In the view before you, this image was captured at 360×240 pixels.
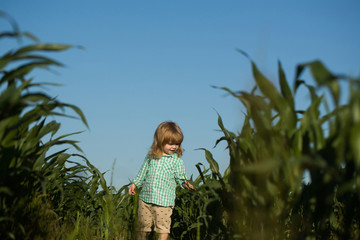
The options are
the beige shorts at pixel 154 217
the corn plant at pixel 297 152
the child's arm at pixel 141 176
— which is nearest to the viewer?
the corn plant at pixel 297 152

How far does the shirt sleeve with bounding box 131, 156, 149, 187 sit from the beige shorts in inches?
11.0

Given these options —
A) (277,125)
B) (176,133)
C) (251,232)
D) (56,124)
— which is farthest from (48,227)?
(176,133)

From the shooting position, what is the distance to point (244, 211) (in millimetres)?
2117

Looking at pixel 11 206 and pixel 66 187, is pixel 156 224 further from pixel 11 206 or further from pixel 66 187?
pixel 11 206

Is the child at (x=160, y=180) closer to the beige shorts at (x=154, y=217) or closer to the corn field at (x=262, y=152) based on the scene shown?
the beige shorts at (x=154, y=217)

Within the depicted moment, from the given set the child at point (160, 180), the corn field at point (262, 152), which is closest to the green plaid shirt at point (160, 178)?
the child at point (160, 180)

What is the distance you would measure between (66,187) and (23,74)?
8.43 feet

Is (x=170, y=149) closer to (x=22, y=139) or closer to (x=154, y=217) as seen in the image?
(x=154, y=217)

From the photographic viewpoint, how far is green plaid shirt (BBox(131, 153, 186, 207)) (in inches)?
166

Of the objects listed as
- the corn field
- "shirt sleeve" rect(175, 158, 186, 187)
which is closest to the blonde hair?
"shirt sleeve" rect(175, 158, 186, 187)

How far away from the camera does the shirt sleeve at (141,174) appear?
4535mm

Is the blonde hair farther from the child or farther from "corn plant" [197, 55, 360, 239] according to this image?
"corn plant" [197, 55, 360, 239]

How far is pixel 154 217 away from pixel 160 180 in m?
0.45

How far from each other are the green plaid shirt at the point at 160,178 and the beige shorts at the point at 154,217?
85 millimetres
